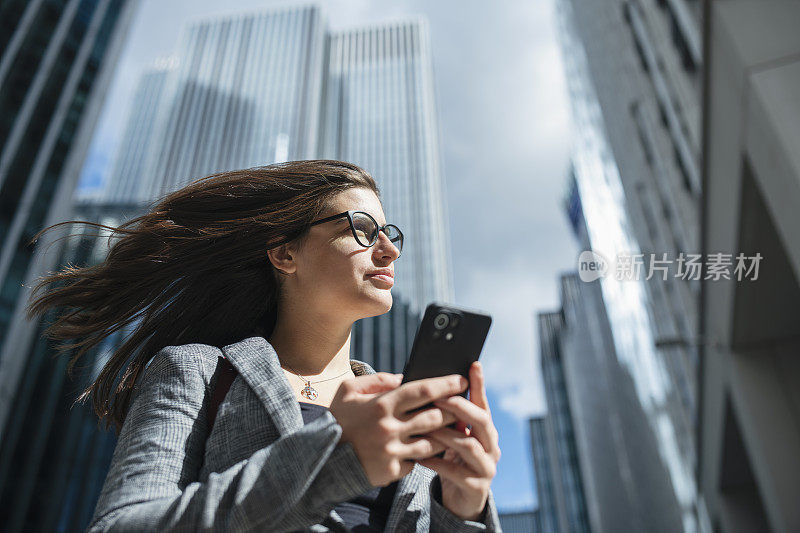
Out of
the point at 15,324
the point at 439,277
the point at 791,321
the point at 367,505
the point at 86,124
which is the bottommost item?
the point at 367,505

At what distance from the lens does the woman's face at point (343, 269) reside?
82.8 inches

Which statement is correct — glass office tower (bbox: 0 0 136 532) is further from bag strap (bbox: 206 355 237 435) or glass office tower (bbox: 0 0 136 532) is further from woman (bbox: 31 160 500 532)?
bag strap (bbox: 206 355 237 435)

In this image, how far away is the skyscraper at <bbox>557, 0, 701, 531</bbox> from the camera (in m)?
17.0

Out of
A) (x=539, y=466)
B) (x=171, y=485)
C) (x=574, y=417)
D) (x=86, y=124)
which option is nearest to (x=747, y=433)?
(x=171, y=485)

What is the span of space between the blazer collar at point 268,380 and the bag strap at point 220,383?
0.07 metres

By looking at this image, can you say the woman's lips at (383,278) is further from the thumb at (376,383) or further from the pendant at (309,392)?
the thumb at (376,383)

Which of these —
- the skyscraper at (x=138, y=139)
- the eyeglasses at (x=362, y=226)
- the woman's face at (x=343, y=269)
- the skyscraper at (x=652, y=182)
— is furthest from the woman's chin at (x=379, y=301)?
the skyscraper at (x=138, y=139)

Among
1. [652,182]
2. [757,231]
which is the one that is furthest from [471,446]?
[652,182]

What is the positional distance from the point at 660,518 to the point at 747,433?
35.3 meters

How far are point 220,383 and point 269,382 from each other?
0.77 ft

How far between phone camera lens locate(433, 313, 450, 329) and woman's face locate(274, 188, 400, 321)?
1.96ft

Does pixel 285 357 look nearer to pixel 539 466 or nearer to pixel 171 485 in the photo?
pixel 171 485

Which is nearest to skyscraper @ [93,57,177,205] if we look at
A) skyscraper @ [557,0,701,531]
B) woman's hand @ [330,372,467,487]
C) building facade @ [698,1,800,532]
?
skyscraper @ [557,0,701,531]

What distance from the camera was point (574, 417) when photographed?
85.5 m
